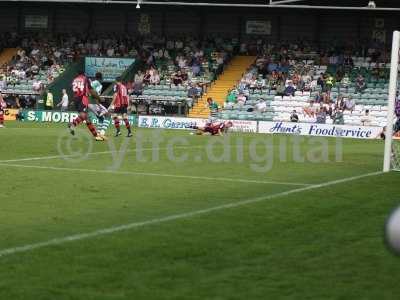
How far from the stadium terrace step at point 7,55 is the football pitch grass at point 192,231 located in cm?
3619

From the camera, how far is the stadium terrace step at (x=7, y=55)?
5364cm

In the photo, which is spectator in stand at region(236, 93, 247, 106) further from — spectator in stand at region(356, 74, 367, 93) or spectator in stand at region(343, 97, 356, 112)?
spectator in stand at region(356, 74, 367, 93)

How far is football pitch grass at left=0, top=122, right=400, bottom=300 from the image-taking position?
22.7 ft

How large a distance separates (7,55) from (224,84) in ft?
47.4

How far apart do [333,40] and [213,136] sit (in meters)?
20.5

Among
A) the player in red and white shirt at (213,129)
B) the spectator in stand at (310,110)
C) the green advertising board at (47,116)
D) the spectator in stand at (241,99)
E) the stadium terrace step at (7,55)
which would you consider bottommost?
the green advertising board at (47,116)

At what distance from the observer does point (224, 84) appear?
47594 millimetres

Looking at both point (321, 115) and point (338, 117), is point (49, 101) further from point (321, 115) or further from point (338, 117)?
point (338, 117)

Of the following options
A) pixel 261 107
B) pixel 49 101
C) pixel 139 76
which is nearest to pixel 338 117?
pixel 261 107

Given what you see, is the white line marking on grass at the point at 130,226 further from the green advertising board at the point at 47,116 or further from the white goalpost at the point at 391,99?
the green advertising board at the point at 47,116

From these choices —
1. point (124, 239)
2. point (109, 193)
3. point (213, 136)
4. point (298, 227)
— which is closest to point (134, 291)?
point (124, 239)

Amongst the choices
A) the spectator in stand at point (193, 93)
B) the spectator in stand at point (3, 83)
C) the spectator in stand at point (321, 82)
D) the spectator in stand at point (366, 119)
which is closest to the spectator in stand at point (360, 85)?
the spectator in stand at point (321, 82)

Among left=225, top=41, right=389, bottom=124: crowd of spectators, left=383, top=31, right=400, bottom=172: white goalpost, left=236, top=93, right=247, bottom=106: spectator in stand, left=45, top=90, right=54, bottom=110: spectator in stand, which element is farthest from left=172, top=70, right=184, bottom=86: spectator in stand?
left=383, top=31, right=400, bottom=172: white goalpost

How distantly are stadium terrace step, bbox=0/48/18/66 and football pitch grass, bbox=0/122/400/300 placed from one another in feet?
119
